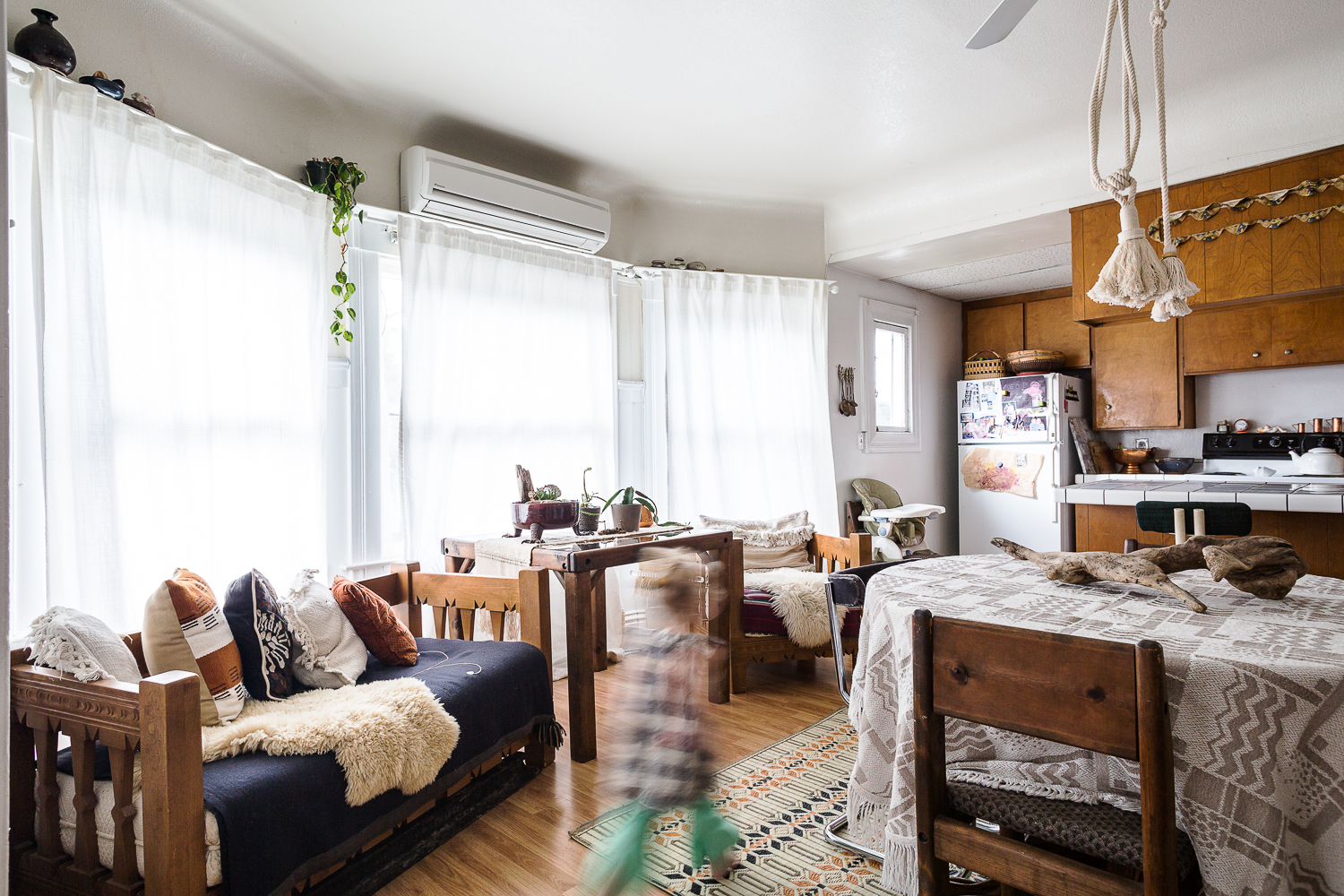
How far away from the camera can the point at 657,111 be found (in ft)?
10.7

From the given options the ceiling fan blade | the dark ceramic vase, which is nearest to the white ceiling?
the dark ceramic vase

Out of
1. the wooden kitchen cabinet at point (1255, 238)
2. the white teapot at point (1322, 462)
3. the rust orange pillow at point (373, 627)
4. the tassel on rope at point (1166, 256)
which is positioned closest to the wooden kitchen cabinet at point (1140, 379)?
the white teapot at point (1322, 462)

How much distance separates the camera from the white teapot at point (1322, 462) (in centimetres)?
393

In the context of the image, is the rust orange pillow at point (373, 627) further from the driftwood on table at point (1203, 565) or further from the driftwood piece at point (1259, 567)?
the driftwood piece at point (1259, 567)

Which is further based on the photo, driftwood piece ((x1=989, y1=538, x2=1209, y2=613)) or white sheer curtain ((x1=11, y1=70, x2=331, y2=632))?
white sheer curtain ((x1=11, y1=70, x2=331, y2=632))

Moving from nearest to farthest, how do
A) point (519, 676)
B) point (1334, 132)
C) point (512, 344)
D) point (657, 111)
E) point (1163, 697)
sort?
point (1163, 697)
point (519, 676)
point (1334, 132)
point (657, 111)
point (512, 344)

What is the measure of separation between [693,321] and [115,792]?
3.34 metres

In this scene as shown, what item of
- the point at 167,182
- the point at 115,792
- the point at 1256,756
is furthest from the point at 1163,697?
the point at 167,182

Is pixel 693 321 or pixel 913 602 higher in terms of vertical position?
pixel 693 321

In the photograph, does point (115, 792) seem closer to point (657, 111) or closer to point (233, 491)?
point (233, 491)

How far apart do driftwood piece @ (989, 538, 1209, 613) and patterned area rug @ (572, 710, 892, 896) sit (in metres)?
0.86

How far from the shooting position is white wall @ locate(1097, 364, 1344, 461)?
13.6ft

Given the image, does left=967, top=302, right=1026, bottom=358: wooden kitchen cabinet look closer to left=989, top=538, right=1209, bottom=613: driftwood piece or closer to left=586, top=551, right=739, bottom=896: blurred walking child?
left=989, top=538, right=1209, bottom=613: driftwood piece

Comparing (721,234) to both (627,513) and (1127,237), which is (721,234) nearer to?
(627,513)
